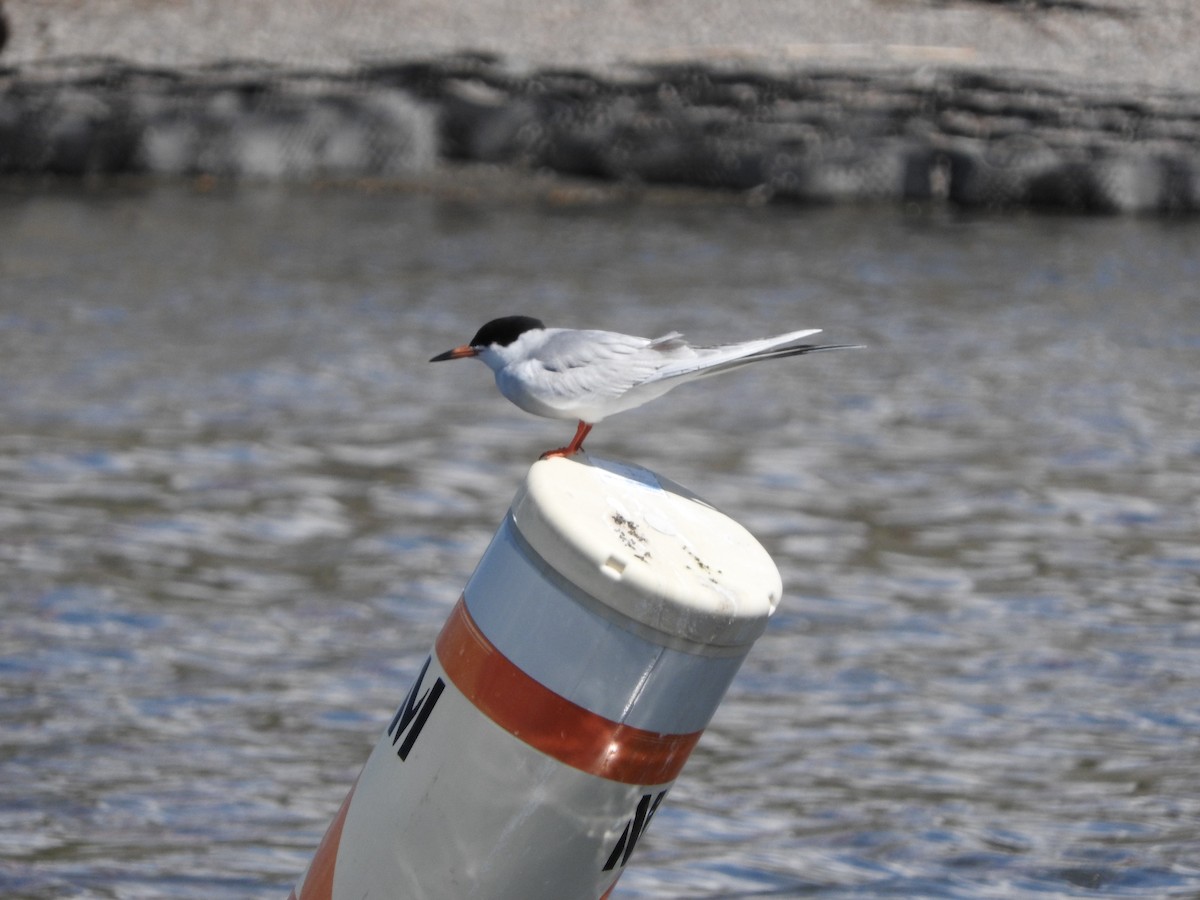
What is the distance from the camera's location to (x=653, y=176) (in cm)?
1374

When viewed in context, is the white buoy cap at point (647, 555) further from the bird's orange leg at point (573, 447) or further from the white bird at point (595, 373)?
the white bird at point (595, 373)

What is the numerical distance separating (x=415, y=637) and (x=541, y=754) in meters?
3.34

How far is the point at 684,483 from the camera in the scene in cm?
730

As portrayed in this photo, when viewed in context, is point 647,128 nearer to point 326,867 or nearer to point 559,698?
point 326,867

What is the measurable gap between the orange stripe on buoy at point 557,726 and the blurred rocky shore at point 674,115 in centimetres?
1103

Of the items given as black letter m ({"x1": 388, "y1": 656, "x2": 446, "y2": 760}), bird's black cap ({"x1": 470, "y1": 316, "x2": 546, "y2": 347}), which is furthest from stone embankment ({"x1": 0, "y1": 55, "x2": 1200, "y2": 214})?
black letter m ({"x1": 388, "y1": 656, "x2": 446, "y2": 760})

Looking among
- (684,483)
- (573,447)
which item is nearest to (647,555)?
(573,447)

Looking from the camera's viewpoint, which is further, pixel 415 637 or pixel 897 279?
pixel 897 279

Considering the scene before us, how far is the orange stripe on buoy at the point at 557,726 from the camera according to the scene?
244 cm

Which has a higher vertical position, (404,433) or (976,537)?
(976,537)

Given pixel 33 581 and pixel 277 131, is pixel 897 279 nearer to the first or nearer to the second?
pixel 277 131

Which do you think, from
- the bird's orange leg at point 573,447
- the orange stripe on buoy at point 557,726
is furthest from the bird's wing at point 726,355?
the orange stripe on buoy at point 557,726

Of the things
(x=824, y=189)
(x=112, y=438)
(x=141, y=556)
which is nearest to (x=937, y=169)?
(x=824, y=189)

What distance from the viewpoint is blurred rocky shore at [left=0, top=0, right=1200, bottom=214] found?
42.9 feet
